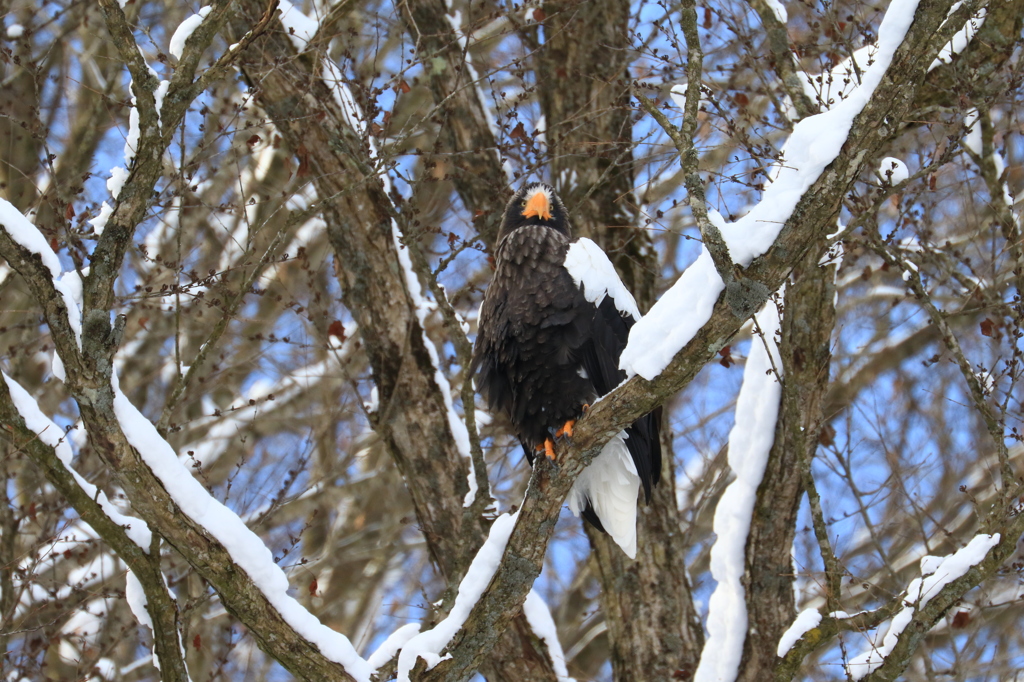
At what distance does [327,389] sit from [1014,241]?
494 cm

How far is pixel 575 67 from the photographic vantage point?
582cm

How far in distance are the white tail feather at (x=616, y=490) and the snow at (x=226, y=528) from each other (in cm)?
149

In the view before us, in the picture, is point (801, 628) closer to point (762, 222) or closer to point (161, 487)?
point (762, 222)

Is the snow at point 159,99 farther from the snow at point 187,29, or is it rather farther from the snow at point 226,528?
the snow at point 226,528

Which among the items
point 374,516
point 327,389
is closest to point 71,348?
point 327,389

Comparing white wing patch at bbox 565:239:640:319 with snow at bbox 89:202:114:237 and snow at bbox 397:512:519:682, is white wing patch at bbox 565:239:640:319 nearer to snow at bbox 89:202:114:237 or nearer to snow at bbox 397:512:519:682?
snow at bbox 397:512:519:682

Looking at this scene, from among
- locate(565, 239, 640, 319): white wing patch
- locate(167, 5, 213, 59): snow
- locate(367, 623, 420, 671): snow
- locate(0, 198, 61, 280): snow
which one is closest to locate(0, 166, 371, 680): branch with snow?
locate(0, 198, 61, 280): snow

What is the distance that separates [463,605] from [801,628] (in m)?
1.35

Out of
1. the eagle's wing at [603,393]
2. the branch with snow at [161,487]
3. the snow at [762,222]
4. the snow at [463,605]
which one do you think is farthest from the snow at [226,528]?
the eagle's wing at [603,393]

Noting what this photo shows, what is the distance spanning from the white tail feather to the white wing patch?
0.65 m

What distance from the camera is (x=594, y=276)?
13.6ft

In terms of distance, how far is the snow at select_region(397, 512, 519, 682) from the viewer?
327 centimetres

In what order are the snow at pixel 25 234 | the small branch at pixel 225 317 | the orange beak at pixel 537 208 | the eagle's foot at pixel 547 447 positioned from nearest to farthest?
the snow at pixel 25 234 → the small branch at pixel 225 317 → the eagle's foot at pixel 547 447 → the orange beak at pixel 537 208

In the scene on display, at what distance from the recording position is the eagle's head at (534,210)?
15.1 ft
